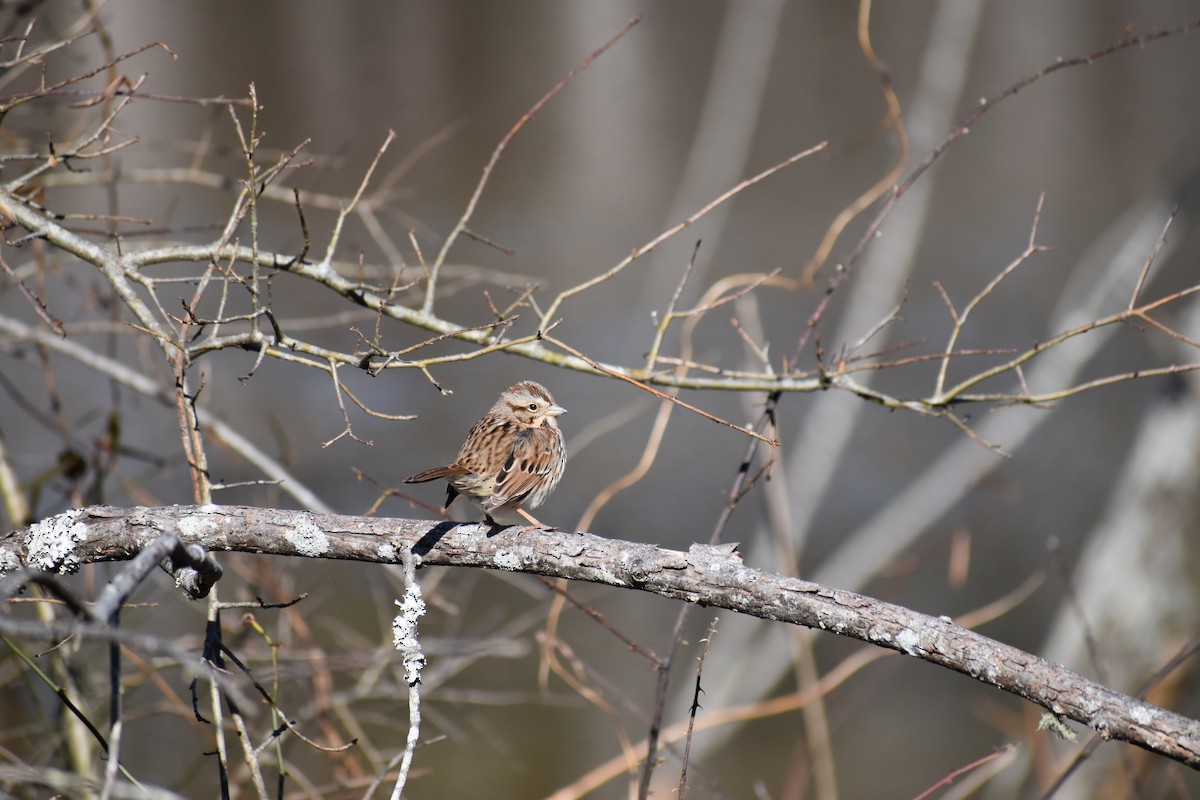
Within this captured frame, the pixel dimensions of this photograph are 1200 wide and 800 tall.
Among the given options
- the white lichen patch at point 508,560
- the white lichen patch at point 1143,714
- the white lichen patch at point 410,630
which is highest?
the white lichen patch at point 508,560

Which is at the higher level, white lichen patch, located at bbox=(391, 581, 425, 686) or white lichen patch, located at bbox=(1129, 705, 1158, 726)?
white lichen patch, located at bbox=(391, 581, 425, 686)

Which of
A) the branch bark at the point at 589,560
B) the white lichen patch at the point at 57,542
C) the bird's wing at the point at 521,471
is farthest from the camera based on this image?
the bird's wing at the point at 521,471

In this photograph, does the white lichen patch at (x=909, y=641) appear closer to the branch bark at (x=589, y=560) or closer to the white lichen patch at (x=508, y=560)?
the branch bark at (x=589, y=560)

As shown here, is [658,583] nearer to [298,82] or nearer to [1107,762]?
[1107,762]

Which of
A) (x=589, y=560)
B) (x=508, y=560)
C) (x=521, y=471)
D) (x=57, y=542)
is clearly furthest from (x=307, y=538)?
(x=521, y=471)

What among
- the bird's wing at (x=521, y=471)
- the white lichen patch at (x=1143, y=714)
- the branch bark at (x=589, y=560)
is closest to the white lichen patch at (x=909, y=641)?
the branch bark at (x=589, y=560)

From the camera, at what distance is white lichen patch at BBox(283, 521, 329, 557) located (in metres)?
2.87

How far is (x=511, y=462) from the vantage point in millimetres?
4023

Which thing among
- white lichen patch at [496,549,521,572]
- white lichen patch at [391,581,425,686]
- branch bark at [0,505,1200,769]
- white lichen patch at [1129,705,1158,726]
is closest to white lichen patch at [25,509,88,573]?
branch bark at [0,505,1200,769]

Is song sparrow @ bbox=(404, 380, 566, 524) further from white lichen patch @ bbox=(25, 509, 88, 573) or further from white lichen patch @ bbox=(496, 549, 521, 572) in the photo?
white lichen patch @ bbox=(25, 509, 88, 573)

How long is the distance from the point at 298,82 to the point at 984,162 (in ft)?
33.9

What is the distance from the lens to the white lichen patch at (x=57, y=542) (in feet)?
9.24

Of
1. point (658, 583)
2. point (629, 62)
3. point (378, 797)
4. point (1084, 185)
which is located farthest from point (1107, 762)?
point (629, 62)

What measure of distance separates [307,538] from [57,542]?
0.62 meters
